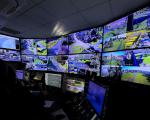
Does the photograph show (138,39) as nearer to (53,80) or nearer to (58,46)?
(53,80)

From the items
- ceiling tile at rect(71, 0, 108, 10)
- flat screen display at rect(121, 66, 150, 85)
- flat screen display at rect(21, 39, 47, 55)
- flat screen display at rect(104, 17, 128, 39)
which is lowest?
flat screen display at rect(121, 66, 150, 85)

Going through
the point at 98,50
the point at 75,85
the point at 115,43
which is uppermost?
the point at 115,43

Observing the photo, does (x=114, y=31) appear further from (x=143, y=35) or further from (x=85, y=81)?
(x=85, y=81)

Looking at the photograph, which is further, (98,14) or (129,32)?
(98,14)

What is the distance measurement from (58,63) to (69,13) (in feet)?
5.87

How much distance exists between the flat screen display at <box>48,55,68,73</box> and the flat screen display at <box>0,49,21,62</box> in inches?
43.7

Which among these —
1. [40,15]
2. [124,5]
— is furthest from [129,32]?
[40,15]

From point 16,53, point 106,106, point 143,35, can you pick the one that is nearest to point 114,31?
point 143,35

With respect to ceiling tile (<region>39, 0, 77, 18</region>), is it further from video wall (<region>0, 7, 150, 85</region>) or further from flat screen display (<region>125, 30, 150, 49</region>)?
flat screen display (<region>125, 30, 150, 49</region>)

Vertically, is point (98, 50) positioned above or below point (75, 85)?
above

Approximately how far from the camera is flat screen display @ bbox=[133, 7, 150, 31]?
1.93 meters

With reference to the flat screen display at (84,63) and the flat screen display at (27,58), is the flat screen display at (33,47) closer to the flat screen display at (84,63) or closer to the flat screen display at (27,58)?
the flat screen display at (27,58)

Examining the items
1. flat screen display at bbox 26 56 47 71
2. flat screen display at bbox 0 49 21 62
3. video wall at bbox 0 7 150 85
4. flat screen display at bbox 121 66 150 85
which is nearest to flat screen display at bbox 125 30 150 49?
video wall at bbox 0 7 150 85

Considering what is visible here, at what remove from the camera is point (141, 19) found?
2.01 metres
